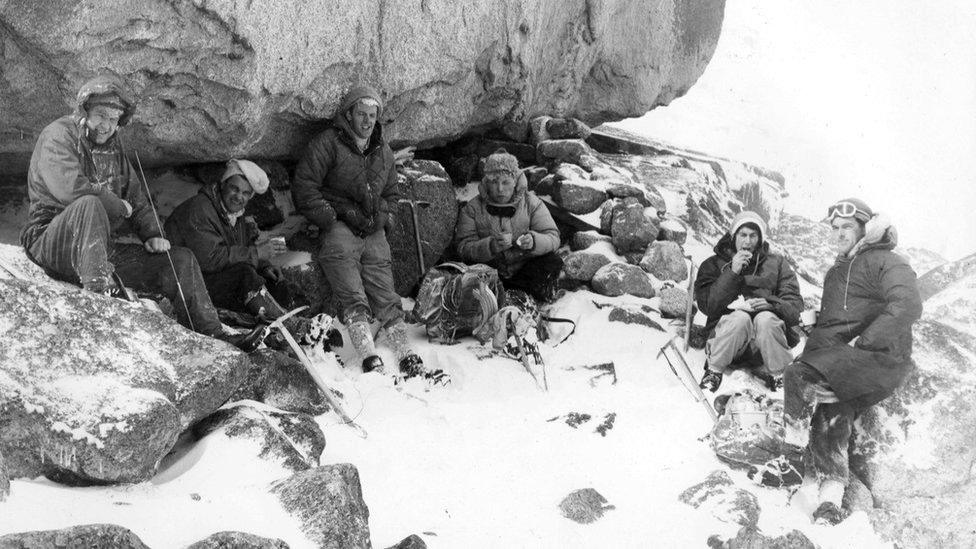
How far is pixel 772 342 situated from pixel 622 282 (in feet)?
7.35

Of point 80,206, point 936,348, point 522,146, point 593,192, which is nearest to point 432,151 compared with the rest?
point 522,146

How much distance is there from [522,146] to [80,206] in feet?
20.0

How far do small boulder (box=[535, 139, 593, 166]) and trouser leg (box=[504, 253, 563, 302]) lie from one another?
82.2 inches

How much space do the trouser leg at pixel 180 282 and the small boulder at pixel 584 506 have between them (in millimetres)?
2783

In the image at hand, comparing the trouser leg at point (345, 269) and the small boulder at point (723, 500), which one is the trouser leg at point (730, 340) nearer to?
the small boulder at point (723, 500)

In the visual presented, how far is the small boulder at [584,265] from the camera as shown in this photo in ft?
29.0

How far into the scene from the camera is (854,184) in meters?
17.2

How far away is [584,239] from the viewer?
30.4 ft

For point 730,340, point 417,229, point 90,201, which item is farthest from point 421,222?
point 90,201

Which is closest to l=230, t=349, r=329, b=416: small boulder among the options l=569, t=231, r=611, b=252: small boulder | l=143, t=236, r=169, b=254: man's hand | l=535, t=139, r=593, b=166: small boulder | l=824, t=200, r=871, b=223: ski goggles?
l=143, t=236, r=169, b=254: man's hand

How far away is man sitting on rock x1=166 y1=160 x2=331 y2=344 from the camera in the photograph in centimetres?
653

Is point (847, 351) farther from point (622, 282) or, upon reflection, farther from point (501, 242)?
point (501, 242)

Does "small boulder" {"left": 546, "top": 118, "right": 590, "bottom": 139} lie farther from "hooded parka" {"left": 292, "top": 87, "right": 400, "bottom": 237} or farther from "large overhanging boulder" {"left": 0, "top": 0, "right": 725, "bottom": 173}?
"hooded parka" {"left": 292, "top": 87, "right": 400, "bottom": 237}

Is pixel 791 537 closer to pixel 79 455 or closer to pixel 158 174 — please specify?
pixel 79 455
